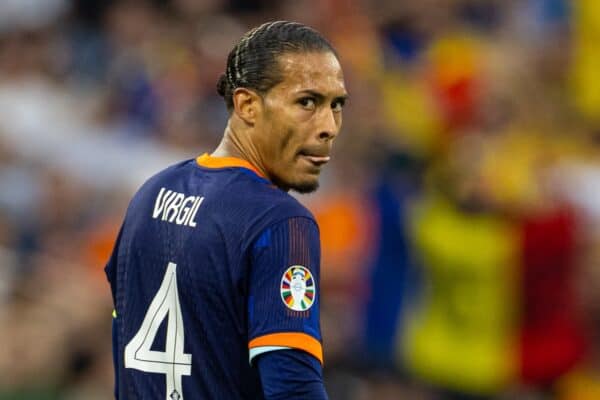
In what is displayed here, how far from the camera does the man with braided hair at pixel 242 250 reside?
3.29 m

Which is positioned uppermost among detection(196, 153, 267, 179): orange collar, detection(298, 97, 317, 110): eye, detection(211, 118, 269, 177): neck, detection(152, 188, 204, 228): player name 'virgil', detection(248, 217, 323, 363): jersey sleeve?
detection(298, 97, 317, 110): eye

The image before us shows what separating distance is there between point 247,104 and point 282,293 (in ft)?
1.98

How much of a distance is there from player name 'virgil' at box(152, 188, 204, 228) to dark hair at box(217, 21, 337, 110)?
352 millimetres

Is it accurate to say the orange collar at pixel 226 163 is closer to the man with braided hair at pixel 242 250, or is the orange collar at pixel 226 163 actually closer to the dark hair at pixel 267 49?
the man with braided hair at pixel 242 250

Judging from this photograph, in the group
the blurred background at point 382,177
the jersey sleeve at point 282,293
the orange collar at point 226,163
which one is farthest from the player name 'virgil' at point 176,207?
the blurred background at point 382,177

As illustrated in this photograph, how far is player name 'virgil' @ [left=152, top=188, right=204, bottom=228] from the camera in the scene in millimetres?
3465

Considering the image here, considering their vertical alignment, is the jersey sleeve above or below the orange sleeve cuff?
above

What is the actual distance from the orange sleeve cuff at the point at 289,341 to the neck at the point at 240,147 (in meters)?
0.55

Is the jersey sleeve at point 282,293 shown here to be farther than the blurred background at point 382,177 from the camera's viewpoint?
No

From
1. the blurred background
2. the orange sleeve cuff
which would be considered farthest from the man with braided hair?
the blurred background

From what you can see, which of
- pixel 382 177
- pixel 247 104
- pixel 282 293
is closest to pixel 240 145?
pixel 247 104

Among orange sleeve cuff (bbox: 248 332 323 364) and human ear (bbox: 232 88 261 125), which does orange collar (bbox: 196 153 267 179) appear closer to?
human ear (bbox: 232 88 261 125)

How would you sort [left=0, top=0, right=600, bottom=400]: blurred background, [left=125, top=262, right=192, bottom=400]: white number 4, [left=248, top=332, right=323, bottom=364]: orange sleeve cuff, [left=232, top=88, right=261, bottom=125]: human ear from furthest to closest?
1. [left=0, top=0, right=600, bottom=400]: blurred background
2. [left=232, top=88, right=261, bottom=125]: human ear
3. [left=125, top=262, right=192, bottom=400]: white number 4
4. [left=248, top=332, right=323, bottom=364]: orange sleeve cuff

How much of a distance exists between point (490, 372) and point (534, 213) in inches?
40.1
